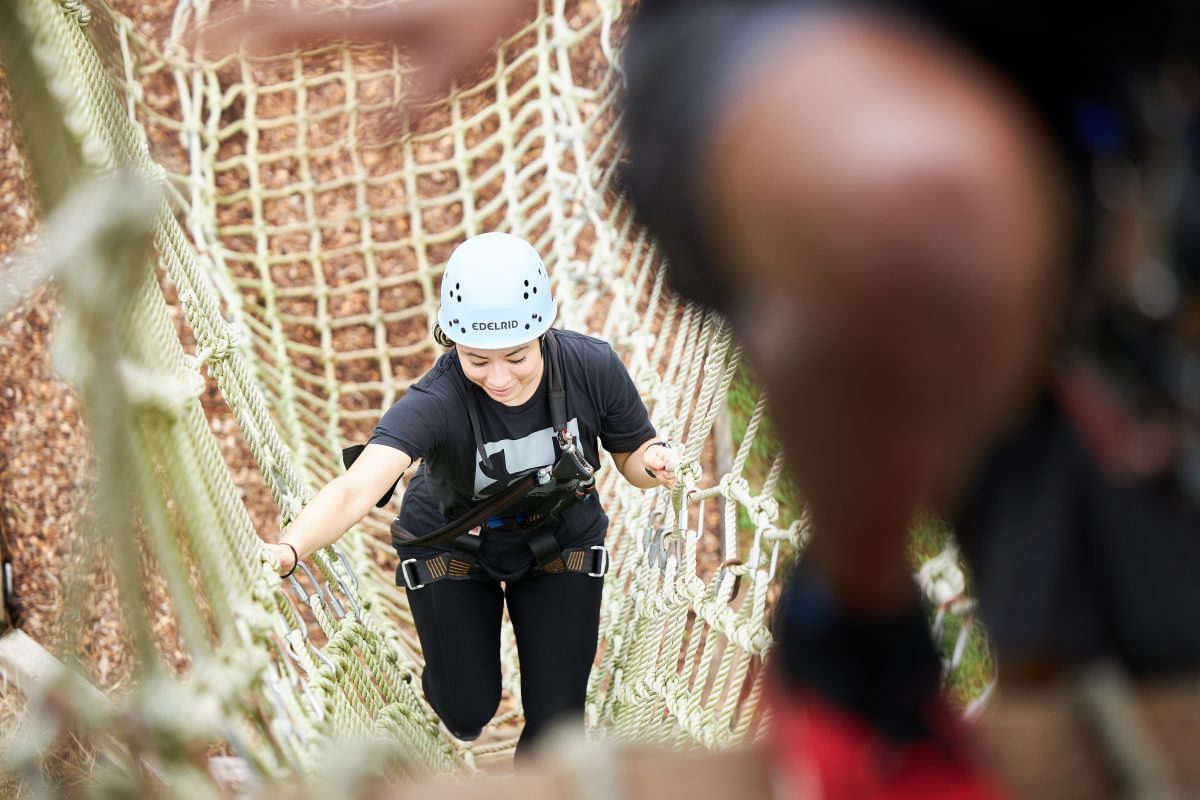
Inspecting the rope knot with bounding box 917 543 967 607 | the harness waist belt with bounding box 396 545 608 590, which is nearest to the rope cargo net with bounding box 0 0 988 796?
the rope knot with bounding box 917 543 967 607

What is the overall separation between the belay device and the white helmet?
0.10 meters

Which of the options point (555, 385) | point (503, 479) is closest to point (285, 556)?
point (503, 479)

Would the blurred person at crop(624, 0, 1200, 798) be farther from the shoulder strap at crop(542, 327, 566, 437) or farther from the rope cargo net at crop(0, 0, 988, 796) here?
the shoulder strap at crop(542, 327, 566, 437)

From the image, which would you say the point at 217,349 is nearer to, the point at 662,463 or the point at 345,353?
the point at 662,463

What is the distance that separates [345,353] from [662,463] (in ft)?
4.83

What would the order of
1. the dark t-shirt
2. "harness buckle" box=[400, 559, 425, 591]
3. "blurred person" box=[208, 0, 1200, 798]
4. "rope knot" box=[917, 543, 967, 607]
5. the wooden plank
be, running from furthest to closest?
1. the wooden plank
2. "harness buckle" box=[400, 559, 425, 591]
3. the dark t-shirt
4. "rope knot" box=[917, 543, 967, 607]
5. "blurred person" box=[208, 0, 1200, 798]

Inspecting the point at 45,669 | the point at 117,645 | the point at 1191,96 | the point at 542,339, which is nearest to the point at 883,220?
the point at 1191,96

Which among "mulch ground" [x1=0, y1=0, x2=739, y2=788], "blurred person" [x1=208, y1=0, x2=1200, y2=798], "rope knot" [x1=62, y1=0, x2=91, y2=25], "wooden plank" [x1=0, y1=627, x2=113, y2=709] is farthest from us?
"mulch ground" [x1=0, y1=0, x2=739, y2=788]

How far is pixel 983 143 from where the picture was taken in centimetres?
38

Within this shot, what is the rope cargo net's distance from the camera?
79 centimetres

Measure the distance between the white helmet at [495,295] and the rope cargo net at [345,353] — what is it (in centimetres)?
22

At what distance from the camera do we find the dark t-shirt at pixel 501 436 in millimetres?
1903

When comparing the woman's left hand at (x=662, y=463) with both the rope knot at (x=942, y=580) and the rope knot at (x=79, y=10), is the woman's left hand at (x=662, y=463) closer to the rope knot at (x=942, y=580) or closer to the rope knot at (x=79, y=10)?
the rope knot at (x=942, y=580)

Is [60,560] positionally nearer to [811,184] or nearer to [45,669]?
[45,669]
